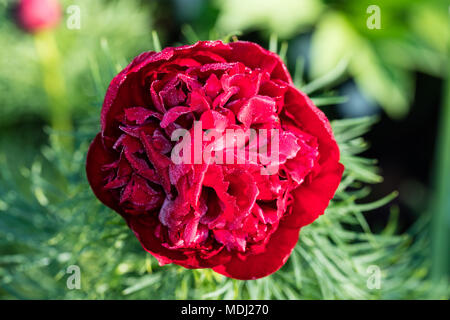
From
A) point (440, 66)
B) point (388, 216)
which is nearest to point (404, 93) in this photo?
point (440, 66)

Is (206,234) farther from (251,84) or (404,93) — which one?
(404,93)

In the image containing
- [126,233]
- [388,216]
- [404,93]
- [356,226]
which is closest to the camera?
[126,233]

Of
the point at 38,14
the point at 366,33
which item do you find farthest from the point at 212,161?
the point at 366,33

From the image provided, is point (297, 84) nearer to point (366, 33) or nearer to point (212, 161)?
point (212, 161)

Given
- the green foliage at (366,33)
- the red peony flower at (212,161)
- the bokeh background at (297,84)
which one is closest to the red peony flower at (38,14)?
the bokeh background at (297,84)

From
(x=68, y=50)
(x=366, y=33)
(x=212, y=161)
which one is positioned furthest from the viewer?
(x=366, y=33)

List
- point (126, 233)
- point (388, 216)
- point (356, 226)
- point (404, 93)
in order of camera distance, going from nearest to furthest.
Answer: point (126, 233)
point (356, 226)
point (404, 93)
point (388, 216)

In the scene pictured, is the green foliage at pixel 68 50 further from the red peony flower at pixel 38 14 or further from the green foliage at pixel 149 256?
the green foliage at pixel 149 256
